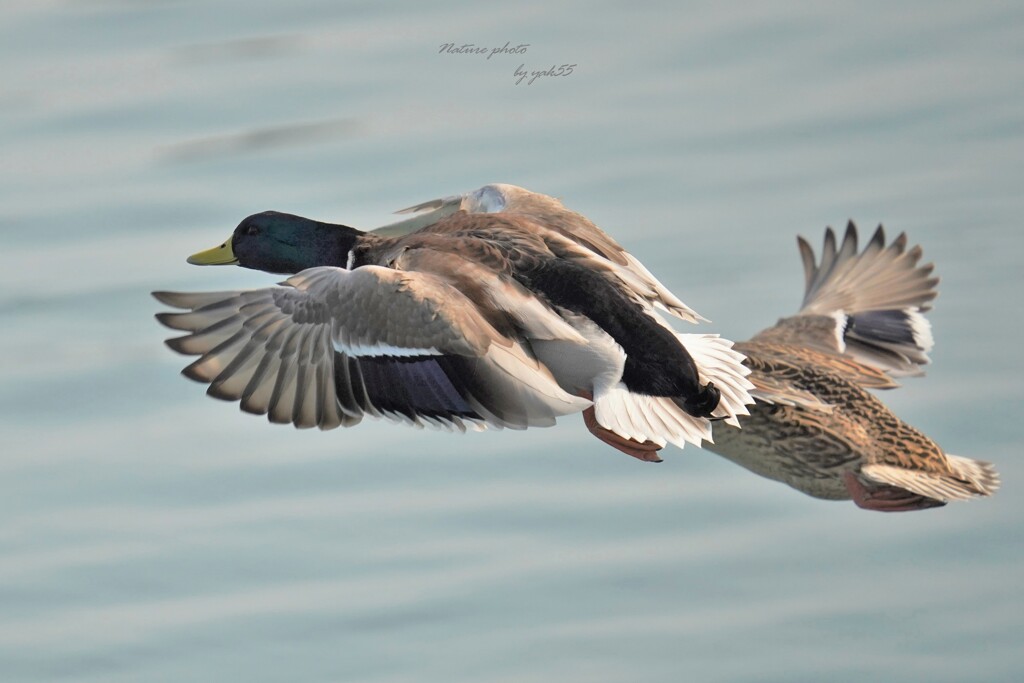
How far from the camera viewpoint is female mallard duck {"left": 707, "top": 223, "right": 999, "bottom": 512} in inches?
283

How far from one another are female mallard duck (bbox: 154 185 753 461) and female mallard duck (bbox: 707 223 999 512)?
1.00m

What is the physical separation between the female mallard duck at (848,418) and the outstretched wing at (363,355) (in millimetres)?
1390

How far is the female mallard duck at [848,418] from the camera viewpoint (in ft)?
23.5

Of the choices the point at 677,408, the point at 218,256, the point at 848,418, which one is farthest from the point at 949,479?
the point at 218,256

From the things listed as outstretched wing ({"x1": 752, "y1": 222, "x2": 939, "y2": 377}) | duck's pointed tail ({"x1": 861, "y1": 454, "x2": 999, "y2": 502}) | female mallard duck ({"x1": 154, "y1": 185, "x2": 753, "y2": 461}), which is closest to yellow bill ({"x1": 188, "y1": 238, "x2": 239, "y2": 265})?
female mallard duck ({"x1": 154, "y1": 185, "x2": 753, "y2": 461})

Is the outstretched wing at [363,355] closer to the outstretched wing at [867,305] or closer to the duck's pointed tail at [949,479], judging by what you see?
the duck's pointed tail at [949,479]

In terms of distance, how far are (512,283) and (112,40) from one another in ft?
16.0

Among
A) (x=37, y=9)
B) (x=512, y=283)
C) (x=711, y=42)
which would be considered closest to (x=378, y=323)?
(x=512, y=283)

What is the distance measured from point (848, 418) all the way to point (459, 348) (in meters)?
1.96

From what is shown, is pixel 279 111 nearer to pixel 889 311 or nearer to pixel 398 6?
pixel 398 6

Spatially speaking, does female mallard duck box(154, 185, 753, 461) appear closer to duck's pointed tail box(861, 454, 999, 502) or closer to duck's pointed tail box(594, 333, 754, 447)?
duck's pointed tail box(594, 333, 754, 447)

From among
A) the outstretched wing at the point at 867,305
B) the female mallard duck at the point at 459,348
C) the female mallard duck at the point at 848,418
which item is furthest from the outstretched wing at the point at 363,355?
the outstretched wing at the point at 867,305

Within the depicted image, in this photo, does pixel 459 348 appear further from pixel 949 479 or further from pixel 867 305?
pixel 867 305

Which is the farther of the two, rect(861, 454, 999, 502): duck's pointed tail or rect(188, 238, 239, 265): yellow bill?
rect(188, 238, 239, 265): yellow bill
